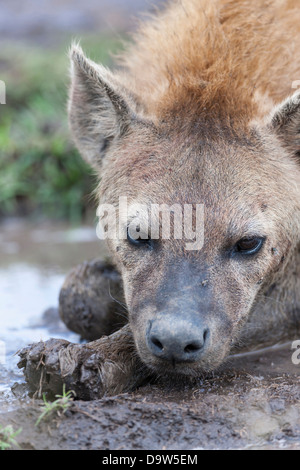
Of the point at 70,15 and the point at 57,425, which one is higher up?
the point at 70,15

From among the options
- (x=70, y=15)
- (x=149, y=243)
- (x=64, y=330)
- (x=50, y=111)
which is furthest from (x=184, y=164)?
(x=70, y=15)

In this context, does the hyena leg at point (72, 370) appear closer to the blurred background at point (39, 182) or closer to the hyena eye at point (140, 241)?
the blurred background at point (39, 182)

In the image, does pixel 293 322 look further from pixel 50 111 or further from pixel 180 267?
pixel 50 111

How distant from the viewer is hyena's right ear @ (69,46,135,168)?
3.72 m

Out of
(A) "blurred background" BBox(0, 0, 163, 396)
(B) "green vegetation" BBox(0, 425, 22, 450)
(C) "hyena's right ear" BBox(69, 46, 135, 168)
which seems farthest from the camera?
(A) "blurred background" BBox(0, 0, 163, 396)

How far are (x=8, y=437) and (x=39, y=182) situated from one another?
478cm

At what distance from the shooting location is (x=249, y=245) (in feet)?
10.8

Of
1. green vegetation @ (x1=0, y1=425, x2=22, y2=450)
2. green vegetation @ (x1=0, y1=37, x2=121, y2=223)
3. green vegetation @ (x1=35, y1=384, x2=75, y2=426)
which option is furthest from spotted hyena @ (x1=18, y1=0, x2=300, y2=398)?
green vegetation @ (x1=0, y1=37, x2=121, y2=223)

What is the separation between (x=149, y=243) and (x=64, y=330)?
1338 millimetres

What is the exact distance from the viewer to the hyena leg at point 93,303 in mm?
4117

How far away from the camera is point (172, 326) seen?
2.83 m

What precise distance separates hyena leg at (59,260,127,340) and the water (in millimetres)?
145

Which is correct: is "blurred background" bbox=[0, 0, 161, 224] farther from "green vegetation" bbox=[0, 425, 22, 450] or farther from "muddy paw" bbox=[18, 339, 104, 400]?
"green vegetation" bbox=[0, 425, 22, 450]

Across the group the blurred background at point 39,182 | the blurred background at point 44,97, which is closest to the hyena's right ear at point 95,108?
the blurred background at point 39,182
